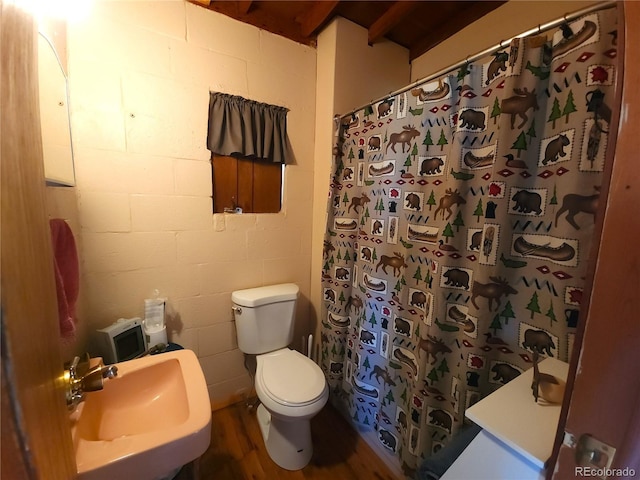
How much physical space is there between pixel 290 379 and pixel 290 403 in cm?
15

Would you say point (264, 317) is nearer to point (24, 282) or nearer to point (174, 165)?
point (174, 165)

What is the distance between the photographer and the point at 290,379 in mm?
1392

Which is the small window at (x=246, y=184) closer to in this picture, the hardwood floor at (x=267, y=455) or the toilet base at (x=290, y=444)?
the toilet base at (x=290, y=444)

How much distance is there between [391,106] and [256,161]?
2.79 feet

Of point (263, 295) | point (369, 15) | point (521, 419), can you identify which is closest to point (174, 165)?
point (263, 295)

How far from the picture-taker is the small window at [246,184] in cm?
157

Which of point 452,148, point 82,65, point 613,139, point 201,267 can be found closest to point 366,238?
point 452,148

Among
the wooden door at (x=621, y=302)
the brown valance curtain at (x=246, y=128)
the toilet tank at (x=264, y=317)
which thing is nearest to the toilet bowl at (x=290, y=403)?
the toilet tank at (x=264, y=317)

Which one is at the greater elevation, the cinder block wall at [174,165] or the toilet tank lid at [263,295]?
the cinder block wall at [174,165]

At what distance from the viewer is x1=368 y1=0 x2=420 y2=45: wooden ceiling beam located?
1385 millimetres

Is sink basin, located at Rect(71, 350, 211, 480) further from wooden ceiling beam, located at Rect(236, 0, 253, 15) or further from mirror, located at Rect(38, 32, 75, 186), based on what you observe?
wooden ceiling beam, located at Rect(236, 0, 253, 15)

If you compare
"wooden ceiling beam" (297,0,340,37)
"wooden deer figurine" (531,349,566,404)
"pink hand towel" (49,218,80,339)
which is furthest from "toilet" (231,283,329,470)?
"wooden ceiling beam" (297,0,340,37)

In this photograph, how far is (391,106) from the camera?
1.31m

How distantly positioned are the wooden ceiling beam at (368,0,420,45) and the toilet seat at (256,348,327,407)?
2.02m
